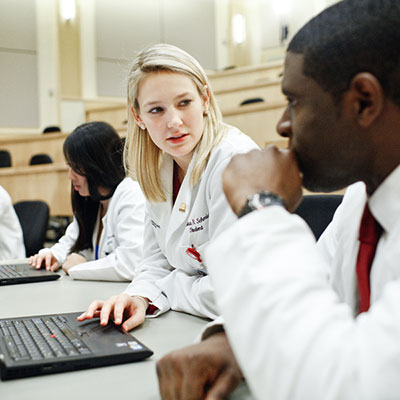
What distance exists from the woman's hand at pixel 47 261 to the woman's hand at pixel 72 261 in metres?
0.04

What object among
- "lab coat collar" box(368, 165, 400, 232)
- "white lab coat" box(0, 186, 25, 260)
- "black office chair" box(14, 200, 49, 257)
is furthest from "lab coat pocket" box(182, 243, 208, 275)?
"black office chair" box(14, 200, 49, 257)

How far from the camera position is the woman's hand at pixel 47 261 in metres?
1.67

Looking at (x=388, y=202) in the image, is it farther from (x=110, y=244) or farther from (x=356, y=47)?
(x=110, y=244)

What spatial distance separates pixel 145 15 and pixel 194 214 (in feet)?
21.3

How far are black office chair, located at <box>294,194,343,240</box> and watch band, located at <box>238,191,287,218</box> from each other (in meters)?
0.78

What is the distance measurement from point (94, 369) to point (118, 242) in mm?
1020

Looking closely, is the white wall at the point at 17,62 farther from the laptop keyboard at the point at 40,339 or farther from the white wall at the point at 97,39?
the laptop keyboard at the point at 40,339

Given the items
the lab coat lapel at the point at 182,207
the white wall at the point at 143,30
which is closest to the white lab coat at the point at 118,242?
the lab coat lapel at the point at 182,207

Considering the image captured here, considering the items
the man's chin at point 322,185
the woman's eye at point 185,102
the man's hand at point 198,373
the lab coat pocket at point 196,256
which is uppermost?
the woman's eye at point 185,102

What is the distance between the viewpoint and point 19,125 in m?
6.30

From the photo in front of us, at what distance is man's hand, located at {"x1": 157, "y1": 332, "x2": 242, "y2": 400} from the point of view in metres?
0.54

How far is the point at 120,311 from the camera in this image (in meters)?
0.91

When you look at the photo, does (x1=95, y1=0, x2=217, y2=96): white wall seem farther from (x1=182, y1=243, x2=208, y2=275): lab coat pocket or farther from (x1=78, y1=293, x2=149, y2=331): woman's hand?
(x1=78, y1=293, x2=149, y2=331): woman's hand

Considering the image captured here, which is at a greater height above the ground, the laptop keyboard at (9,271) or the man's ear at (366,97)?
the man's ear at (366,97)
